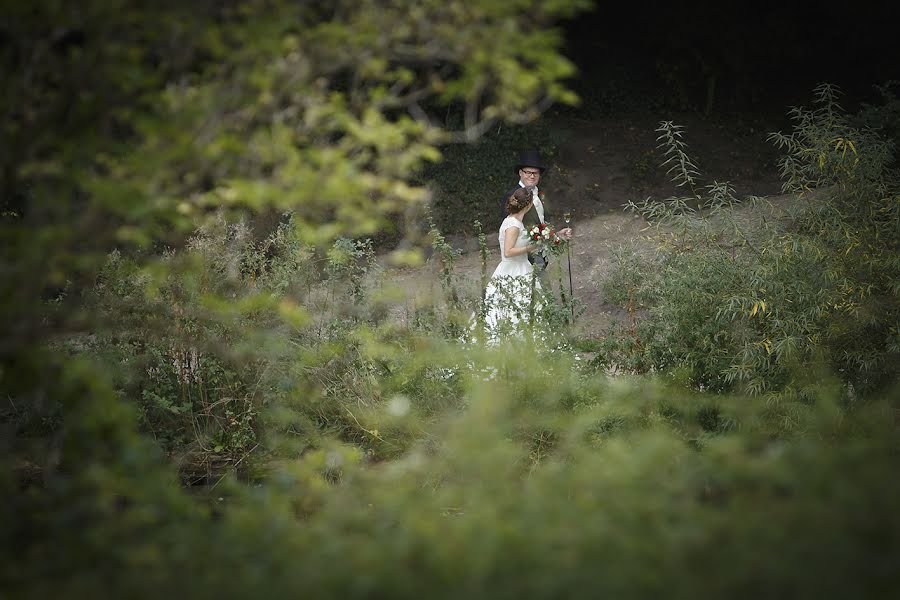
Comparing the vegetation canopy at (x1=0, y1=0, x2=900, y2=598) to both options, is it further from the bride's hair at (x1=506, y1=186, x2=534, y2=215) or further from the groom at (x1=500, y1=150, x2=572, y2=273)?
the groom at (x1=500, y1=150, x2=572, y2=273)

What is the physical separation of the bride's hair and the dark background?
9564mm

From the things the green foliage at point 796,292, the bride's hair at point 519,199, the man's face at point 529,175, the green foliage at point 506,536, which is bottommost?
the green foliage at point 506,536

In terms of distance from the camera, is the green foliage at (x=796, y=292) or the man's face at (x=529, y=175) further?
the man's face at (x=529, y=175)

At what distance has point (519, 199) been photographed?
5.84 metres

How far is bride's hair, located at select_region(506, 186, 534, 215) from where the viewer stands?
584 cm

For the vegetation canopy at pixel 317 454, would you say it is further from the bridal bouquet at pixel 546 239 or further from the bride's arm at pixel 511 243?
the bride's arm at pixel 511 243

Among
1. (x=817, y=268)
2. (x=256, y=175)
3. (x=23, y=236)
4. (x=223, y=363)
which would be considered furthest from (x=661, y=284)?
(x=23, y=236)

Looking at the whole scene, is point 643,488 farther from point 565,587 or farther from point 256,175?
point 256,175

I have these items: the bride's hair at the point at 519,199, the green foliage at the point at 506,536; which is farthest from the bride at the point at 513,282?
the green foliage at the point at 506,536

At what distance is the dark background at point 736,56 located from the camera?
14.4m

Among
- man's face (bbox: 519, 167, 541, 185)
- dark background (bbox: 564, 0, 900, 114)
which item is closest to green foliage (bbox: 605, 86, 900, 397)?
man's face (bbox: 519, 167, 541, 185)

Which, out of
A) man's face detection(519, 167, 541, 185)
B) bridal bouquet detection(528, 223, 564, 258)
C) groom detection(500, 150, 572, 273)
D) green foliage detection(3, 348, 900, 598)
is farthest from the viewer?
man's face detection(519, 167, 541, 185)

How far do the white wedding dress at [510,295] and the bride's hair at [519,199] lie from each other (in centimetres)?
10

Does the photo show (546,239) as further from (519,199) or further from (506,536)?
(506,536)
